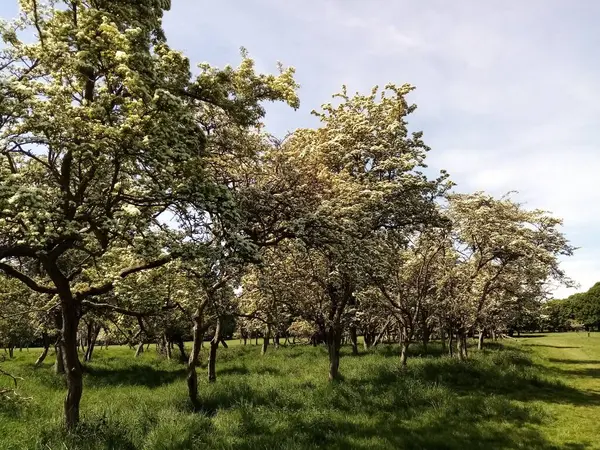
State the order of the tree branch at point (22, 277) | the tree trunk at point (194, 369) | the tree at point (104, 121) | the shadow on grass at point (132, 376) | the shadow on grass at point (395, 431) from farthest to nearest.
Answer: the shadow on grass at point (132, 376) → the tree trunk at point (194, 369) → the shadow on grass at point (395, 431) → the tree branch at point (22, 277) → the tree at point (104, 121)

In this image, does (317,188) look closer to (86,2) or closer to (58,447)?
(86,2)

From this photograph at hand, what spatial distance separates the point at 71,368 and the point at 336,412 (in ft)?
30.9

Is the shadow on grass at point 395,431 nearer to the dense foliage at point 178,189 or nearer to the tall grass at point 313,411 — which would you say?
the tall grass at point 313,411

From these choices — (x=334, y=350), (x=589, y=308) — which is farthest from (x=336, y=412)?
(x=589, y=308)

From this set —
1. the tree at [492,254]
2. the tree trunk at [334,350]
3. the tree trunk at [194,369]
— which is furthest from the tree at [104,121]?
the tree at [492,254]

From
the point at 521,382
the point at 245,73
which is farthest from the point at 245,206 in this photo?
the point at 521,382

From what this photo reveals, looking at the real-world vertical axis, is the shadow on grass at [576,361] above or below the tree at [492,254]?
below

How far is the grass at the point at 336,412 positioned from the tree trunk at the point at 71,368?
52 cm

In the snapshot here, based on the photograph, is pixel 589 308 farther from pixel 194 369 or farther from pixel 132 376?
pixel 194 369

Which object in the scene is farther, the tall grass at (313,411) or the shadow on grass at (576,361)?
the shadow on grass at (576,361)

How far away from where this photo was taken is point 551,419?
658 inches

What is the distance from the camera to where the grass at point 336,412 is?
13.1 metres

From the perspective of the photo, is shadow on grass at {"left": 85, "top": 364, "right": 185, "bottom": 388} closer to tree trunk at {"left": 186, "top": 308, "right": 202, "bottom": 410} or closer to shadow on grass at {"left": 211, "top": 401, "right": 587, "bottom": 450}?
tree trunk at {"left": 186, "top": 308, "right": 202, "bottom": 410}

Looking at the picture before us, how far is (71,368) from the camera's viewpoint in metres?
14.3
